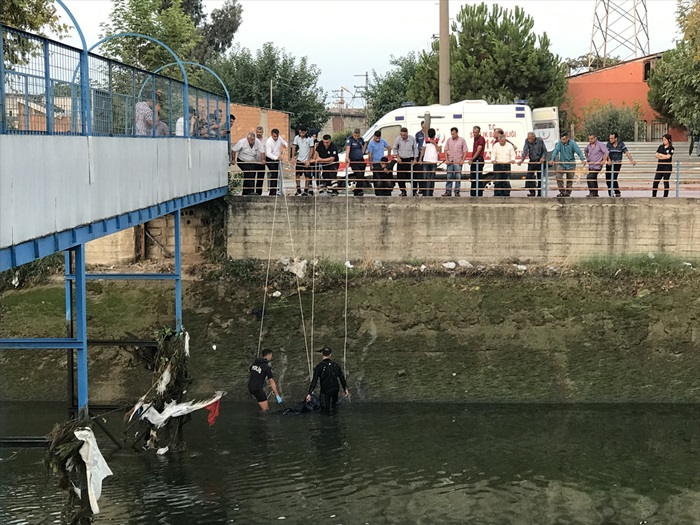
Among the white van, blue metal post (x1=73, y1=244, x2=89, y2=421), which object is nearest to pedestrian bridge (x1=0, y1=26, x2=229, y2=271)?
blue metal post (x1=73, y1=244, x2=89, y2=421)

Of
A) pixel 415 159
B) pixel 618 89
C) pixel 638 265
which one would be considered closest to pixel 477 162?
pixel 415 159

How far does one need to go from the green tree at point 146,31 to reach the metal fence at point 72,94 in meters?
17.0

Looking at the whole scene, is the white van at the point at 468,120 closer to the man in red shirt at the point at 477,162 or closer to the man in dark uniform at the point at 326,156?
the man in red shirt at the point at 477,162

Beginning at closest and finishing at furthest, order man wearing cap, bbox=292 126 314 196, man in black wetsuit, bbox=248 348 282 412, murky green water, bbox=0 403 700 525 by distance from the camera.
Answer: murky green water, bbox=0 403 700 525 → man in black wetsuit, bbox=248 348 282 412 → man wearing cap, bbox=292 126 314 196

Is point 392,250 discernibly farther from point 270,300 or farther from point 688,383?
point 688,383

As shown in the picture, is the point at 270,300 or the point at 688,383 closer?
the point at 688,383

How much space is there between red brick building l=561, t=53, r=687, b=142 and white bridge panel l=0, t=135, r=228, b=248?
131 feet

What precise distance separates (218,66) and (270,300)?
3306 cm

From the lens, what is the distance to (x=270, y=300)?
70.6 feet

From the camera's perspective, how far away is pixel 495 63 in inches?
1805

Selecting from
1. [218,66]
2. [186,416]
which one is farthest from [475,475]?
[218,66]

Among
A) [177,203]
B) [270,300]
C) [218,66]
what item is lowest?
[270,300]

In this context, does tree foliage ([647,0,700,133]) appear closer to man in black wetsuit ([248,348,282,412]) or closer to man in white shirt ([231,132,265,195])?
man in white shirt ([231,132,265,195])

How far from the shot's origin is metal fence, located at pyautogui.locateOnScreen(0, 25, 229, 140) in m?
9.94
